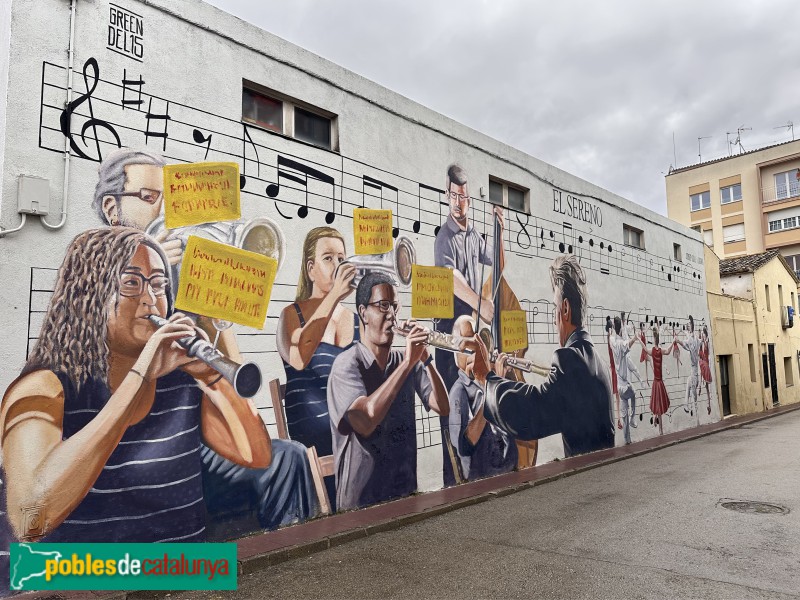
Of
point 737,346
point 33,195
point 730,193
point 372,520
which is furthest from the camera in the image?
point 730,193

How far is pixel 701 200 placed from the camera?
38000 millimetres

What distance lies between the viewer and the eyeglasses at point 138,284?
211 inches

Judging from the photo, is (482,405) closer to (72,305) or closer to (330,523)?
(330,523)

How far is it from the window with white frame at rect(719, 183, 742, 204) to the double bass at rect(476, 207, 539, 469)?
3243 centimetres

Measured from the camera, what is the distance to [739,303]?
21.3 metres

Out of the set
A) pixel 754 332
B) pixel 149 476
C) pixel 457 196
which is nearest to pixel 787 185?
pixel 754 332

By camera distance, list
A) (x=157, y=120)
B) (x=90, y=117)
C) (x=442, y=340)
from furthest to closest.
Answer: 1. (x=442, y=340)
2. (x=157, y=120)
3. (x=90, y=117)

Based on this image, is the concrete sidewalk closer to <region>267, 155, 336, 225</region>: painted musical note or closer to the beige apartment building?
<region>267, 155, 336, 225</region>: painted musical note

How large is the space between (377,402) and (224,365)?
230 centimetres

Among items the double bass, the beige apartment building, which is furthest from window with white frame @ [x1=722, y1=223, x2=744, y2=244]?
the double bass

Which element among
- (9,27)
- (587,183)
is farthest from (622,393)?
(9,27)

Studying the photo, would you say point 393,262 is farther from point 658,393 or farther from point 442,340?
point 658,393

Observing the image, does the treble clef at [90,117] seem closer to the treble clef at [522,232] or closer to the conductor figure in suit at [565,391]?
the conductor figure in suit at [565,391]

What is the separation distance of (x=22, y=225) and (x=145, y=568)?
9.72ft
